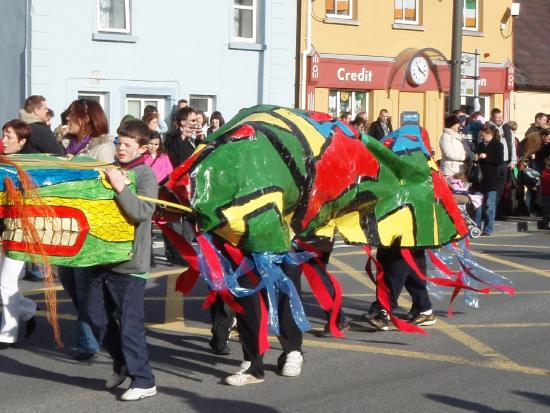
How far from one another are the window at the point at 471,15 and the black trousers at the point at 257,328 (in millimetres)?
23426

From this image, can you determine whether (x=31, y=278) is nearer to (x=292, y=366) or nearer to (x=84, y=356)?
(x=84, y=356)

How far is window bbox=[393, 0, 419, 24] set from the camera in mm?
28777

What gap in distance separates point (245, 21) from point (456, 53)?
6.54 metres

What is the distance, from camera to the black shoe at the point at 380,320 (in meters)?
9.72

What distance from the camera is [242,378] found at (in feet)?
25.6

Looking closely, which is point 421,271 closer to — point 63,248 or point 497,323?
point 497,323

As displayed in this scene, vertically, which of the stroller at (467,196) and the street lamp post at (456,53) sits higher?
the street lamp post at (456,53)

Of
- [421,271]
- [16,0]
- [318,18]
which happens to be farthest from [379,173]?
[318,18]

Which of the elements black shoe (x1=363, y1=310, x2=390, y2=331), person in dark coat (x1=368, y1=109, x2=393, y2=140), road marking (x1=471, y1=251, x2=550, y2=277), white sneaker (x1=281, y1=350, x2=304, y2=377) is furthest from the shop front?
white sneaker (x1=281, y1=350, x2=304, y2=377)

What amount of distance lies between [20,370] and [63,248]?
1.73 metres

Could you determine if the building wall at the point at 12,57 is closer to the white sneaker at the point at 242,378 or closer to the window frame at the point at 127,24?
the window frame at the point at 127,24

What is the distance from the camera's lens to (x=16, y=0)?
901 inches

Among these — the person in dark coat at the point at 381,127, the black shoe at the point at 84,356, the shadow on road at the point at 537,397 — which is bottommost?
the black shoe at the point at 84,356

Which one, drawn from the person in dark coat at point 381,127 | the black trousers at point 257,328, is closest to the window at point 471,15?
the person in dark coat at point 381,127
